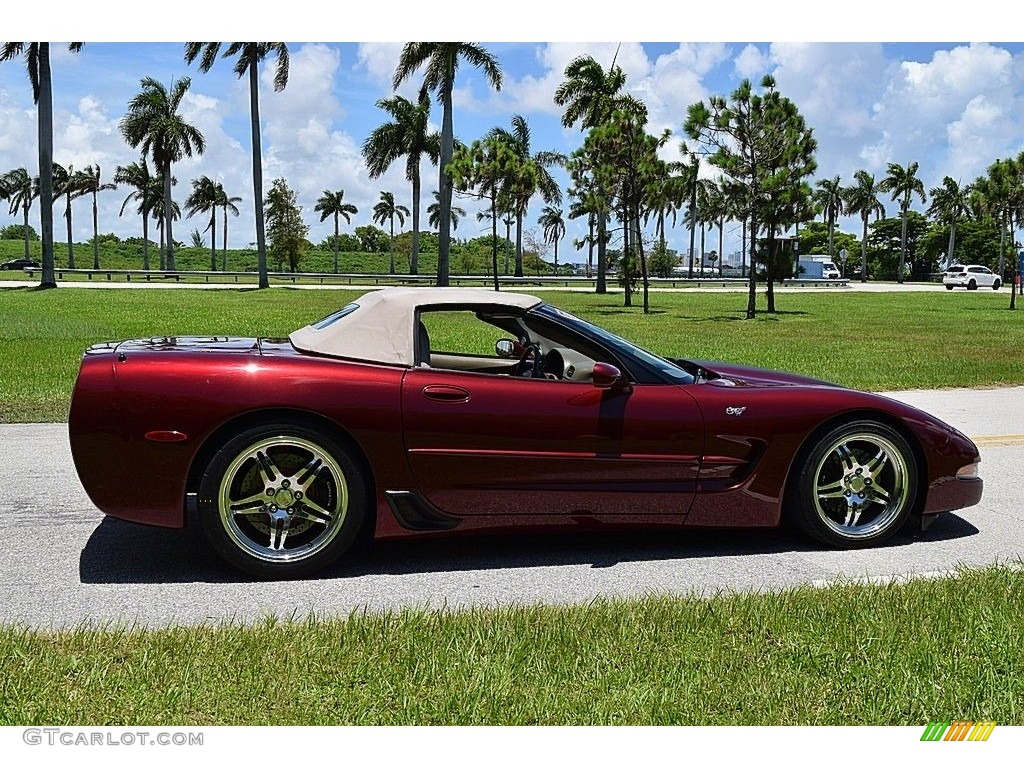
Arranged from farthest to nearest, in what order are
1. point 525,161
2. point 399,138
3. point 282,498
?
1. point 399,138
2. point 525,161
3. point 282,498

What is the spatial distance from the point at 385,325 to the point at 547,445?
975mm

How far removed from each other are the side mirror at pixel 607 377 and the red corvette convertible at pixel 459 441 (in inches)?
0.4

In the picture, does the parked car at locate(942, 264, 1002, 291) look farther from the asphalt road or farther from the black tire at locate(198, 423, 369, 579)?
the black tire at locate(198, 423, 369, 579)

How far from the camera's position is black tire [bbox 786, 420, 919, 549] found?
499 cm

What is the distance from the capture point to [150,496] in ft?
14.5

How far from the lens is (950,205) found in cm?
10462

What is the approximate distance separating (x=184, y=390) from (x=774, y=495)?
9.28 ft

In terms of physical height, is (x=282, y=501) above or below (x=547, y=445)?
below

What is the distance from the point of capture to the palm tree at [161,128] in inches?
2346

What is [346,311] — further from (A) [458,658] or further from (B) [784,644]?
(B) [784,644]

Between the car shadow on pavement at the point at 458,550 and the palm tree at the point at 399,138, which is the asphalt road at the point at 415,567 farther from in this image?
the palm tree at the point at 399,138

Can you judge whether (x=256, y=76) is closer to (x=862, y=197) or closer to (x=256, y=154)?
(x=256, y=154)

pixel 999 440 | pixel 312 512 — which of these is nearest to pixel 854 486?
pixel 312 512

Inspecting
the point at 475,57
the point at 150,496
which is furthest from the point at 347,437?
the point at 475,57
